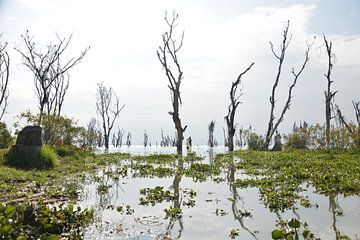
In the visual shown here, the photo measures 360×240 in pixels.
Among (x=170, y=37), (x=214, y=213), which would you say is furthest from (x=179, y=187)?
(x=170, y=37)

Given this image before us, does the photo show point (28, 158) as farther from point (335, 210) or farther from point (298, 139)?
point (298, 139)

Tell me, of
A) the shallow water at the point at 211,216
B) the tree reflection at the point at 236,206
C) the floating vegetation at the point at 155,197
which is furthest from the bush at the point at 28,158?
the tree reflection at the point at 236,206

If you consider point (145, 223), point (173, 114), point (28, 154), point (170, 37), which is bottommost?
point (145, 223)

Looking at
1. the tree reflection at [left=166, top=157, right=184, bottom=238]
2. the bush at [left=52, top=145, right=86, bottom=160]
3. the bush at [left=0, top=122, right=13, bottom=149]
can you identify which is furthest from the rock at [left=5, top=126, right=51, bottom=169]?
the bush at [left=0, top=122, right=13, bottom=149]

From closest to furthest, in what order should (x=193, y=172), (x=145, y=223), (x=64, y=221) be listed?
(x=64, y=221), (x=145, y=223), (x=193, y=172)

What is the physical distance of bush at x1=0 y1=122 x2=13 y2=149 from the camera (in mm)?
18214

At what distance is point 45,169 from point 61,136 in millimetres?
10670

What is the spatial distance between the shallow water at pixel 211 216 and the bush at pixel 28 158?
16.1 feet

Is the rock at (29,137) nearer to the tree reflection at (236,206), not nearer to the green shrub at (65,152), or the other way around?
the green shrub at (65,152)

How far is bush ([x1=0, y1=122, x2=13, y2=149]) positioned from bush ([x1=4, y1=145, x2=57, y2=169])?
6.67m

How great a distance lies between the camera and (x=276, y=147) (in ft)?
92.8

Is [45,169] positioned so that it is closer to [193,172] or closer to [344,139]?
[193,172]

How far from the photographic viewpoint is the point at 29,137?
12.8 metres

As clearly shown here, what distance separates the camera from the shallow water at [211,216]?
15.1 ft
